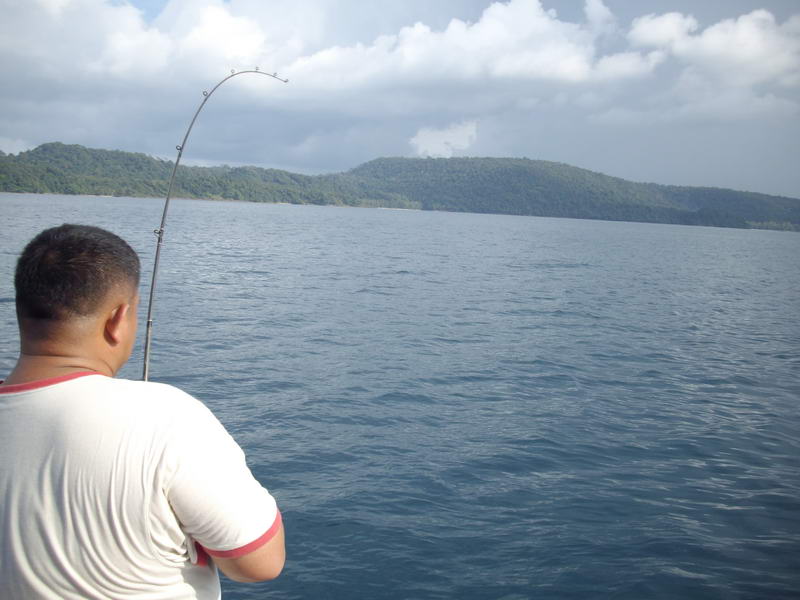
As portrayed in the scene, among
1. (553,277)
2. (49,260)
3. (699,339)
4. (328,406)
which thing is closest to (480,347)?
(328,406)

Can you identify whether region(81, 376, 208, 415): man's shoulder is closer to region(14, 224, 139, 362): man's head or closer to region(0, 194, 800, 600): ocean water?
region(14, 224, 139, 362): man's head

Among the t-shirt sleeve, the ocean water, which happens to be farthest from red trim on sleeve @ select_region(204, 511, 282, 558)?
the ocean water

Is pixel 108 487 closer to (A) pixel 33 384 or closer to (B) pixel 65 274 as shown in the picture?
(A) pixel 33 384

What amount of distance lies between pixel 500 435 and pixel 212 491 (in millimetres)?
9650

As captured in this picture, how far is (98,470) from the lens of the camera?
5.96 ft

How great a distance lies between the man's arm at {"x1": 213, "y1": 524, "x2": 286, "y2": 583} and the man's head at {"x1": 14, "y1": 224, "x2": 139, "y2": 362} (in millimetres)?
917

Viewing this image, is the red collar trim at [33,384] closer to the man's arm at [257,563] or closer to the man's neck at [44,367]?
the man's neck at [44,367]

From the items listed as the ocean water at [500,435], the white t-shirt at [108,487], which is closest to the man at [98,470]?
the white t-shirt at [108,487]

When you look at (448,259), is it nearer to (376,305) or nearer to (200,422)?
(376,305)

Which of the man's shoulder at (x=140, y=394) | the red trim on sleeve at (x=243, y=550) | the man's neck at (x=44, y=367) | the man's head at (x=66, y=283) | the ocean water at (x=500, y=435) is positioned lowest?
the ocean water at (x=500, y=435)

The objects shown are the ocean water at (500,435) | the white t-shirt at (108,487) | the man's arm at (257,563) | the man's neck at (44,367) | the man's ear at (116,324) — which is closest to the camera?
the white t-shirt at (108,487)

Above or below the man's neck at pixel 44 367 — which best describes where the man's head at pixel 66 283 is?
above

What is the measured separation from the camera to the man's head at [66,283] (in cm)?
207

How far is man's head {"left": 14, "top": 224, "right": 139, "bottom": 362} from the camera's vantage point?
2072 millimetres
